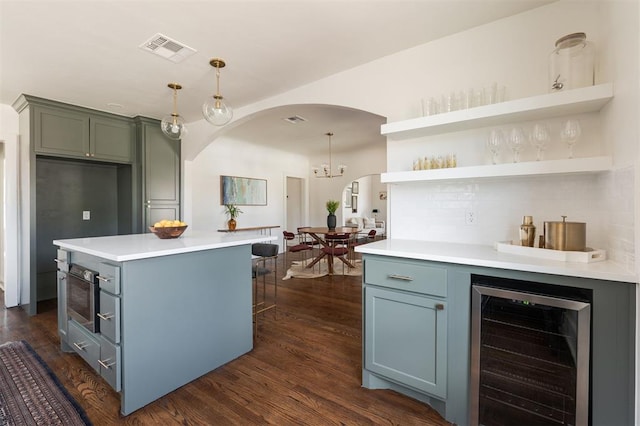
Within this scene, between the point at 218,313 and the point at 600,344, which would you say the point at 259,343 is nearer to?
the point at 218,313

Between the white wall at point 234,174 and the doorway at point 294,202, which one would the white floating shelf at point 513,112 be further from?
the doorway at point 294,202

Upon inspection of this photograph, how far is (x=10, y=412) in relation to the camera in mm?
1677

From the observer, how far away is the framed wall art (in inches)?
226

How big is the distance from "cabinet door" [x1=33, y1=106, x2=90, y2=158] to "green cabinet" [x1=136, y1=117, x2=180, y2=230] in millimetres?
631

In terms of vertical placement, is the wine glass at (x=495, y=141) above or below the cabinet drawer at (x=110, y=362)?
above

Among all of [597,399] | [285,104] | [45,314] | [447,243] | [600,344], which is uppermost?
[285,104]

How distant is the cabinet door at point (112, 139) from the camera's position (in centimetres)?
368

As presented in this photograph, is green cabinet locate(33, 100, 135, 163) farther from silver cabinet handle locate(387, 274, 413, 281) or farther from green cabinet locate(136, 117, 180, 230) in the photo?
silver cabinet handle locate(387, 274, 413, 281)

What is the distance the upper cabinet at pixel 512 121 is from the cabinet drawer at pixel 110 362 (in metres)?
2.11

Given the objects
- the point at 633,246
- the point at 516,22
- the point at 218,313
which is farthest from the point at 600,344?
the point at 218,313

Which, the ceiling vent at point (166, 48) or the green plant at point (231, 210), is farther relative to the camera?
the green plant at point (231, 210)

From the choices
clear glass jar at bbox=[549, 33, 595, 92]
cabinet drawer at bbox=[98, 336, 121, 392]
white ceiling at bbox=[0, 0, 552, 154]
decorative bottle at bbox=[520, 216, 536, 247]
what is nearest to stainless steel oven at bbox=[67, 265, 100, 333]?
cabinet drawer at bbox=[98, 336, 121, 392]

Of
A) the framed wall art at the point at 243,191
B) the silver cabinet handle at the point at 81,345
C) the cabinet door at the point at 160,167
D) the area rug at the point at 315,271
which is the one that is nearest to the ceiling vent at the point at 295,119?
the cabinet door at the point at 160,167

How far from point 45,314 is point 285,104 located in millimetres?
3722
